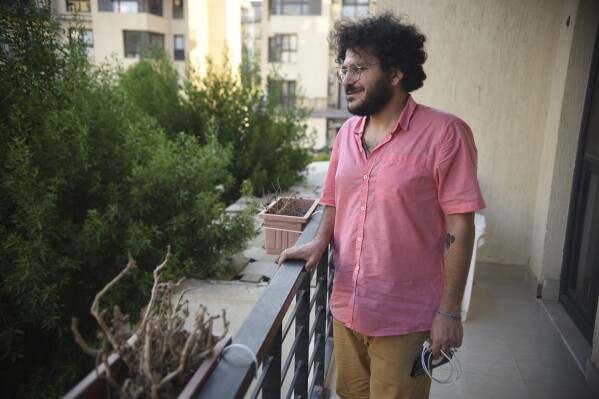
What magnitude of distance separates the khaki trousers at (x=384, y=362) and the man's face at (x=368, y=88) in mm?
731

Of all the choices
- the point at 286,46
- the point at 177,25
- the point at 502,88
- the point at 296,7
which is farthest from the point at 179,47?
the point at 502,88

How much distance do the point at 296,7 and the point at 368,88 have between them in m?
20.9

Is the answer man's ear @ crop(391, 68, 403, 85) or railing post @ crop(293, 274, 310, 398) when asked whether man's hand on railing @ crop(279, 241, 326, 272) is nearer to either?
railing post @ crop(293, 274, 310, 398)

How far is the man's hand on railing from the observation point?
1.50 metres

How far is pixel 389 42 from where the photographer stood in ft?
4.87

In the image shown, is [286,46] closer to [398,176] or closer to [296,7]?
[296,7]

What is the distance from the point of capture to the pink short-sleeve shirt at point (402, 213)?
1.34m

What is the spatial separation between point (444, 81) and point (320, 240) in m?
2.35

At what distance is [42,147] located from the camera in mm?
3422

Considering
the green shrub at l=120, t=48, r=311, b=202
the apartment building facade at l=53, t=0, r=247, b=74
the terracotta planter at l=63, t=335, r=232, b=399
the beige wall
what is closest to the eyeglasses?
the terracotta planter at l=63, t=335, r=232, b=399

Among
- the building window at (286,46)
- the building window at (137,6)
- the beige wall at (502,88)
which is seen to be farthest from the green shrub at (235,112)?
the building window at (286,46)

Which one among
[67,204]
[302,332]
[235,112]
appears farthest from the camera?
[235,112]

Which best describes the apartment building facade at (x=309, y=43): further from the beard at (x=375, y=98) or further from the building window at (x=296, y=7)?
the beard at (x=375, y=98)

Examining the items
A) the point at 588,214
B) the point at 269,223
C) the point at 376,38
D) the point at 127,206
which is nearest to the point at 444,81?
the point at 588,214
